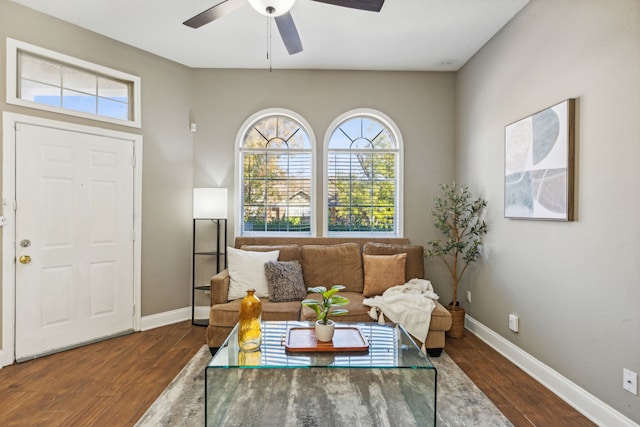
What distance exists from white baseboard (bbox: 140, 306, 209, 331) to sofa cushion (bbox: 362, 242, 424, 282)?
2064mm

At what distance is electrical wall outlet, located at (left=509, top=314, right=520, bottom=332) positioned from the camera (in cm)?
298

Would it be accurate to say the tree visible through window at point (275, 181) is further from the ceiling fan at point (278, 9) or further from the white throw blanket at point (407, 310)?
the ceiling fan at point (278, 9)

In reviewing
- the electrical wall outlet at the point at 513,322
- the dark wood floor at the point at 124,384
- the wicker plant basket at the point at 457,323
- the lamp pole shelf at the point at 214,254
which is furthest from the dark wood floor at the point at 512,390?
the lamp pole shelf at the point at 214,254

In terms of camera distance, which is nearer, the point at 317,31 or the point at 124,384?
the point at 124,384

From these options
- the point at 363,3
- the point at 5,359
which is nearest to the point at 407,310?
the point at 363,3

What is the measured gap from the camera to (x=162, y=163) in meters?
3.98

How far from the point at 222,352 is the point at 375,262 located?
191 cm

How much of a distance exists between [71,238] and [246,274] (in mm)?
1633

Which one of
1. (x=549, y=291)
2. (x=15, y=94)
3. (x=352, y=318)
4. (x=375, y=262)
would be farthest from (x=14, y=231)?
(x=549, y=291)

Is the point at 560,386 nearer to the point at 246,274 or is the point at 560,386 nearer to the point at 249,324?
the point at 249,324

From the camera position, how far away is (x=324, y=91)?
14.0 feet

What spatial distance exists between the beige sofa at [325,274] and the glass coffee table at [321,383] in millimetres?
456

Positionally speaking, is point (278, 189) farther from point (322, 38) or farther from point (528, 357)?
point (528, 357)

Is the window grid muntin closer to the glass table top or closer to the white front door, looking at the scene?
the white front door
